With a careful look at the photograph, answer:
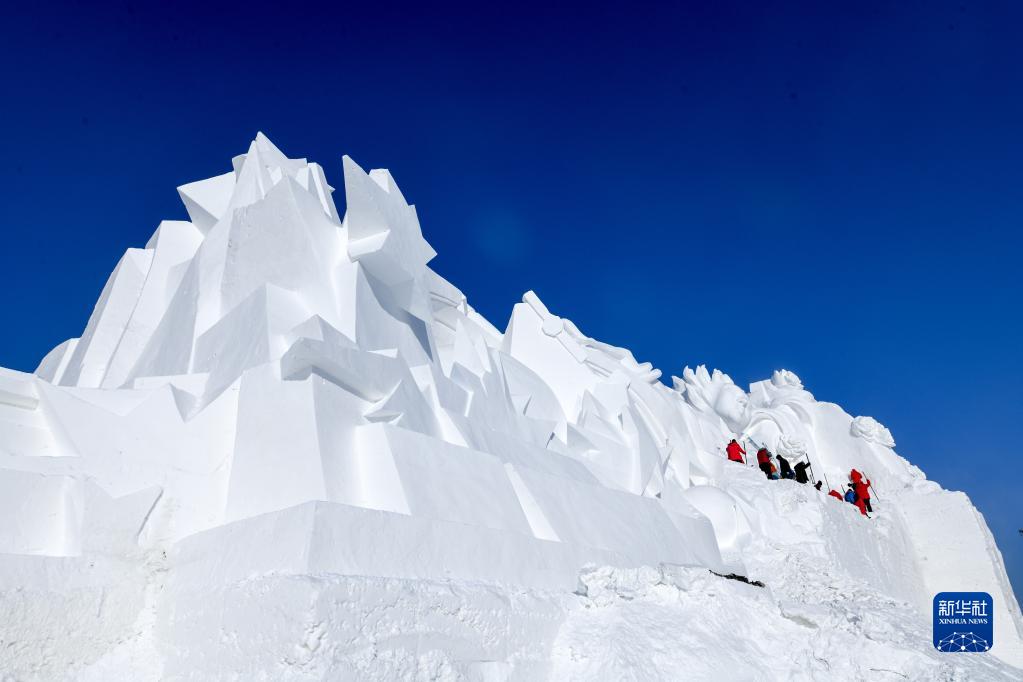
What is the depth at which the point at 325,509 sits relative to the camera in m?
5.64

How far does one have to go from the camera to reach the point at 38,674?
531 cm

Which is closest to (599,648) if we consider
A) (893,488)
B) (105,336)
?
(105,336)

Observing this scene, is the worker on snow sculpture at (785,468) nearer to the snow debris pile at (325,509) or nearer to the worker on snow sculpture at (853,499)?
the worker on snow sculpture at (853,499)

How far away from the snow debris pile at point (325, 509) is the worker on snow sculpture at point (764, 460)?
5694 mm

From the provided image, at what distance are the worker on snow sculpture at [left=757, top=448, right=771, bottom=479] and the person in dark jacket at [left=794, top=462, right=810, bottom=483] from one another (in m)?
0.62

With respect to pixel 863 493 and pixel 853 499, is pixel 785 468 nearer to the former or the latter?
pixel 853 499

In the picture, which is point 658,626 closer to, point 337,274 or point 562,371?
point 337,274

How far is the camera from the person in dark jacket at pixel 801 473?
54.5 feet

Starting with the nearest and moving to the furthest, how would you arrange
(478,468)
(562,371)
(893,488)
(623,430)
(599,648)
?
(599,648), (478,468), (623,430), (562,371), (893,488)

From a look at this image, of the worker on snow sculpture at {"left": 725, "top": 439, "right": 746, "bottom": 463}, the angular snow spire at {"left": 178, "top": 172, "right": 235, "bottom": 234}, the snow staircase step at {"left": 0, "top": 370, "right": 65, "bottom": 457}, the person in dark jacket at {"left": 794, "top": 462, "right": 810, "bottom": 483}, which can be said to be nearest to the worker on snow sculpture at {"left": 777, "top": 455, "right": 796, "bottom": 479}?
the person in dark jacket at {"left": 794, "top": 462, "right": 810, "bottom": 483}

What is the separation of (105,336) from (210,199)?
206cm

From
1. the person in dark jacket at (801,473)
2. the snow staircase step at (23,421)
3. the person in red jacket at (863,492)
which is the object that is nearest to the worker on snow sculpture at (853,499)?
the person in red jacket at (863,492)

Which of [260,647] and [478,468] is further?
[478,468]

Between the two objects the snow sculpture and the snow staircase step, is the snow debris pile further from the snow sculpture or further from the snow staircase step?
the snow sculpture
